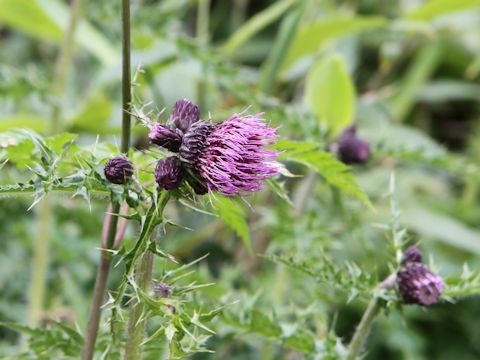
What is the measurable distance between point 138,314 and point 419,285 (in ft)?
1.21

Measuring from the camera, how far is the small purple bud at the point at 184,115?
829mm

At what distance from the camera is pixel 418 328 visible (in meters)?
2.54

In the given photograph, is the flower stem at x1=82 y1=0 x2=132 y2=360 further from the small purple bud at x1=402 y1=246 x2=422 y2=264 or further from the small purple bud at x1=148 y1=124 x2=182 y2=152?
the small purple bud at x1=402 y1=246 x2=422 y2=264

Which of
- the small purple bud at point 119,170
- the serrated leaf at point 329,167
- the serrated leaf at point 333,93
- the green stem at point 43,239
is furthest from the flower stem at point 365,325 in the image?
the serrated leaf at point 333,93

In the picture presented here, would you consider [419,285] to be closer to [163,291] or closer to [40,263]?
[163,291]

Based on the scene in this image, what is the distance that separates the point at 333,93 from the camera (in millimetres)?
1918

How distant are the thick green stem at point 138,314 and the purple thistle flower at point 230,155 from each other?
11cm

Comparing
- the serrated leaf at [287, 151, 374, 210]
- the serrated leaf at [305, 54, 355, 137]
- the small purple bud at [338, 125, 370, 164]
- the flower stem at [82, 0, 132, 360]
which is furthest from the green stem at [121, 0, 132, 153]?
the serrated leaf at [305, 54, 355, 137]

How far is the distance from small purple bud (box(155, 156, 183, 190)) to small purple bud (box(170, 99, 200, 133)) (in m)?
0.05

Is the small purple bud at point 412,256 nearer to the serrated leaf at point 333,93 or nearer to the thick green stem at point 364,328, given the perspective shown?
the thick green stem at point 364,328

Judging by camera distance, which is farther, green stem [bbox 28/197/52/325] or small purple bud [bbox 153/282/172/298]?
green stem [bbox 28/197/52/325]

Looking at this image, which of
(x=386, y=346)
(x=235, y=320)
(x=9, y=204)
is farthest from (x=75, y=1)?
(x=386, y=346)

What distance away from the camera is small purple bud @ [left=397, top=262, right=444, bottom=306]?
975mm

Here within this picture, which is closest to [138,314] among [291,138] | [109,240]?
[109,240]
